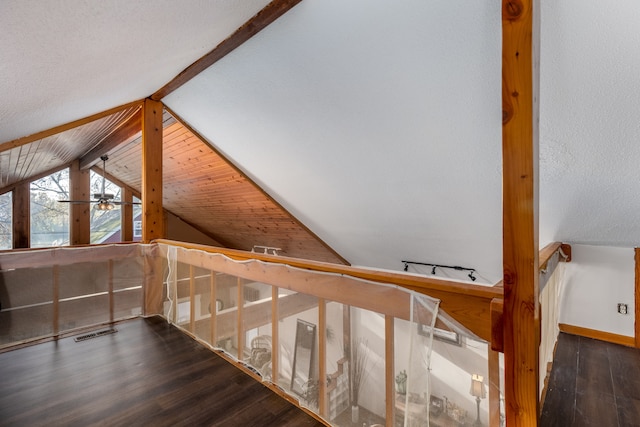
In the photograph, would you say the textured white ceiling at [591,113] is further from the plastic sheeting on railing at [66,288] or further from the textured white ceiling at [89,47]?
the plastic sheeting on railing at [66,288]

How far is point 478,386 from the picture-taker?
1.03 metres

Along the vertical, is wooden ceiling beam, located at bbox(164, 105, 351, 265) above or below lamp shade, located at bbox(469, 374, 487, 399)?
above

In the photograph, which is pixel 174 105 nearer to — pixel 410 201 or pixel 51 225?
pixel 410 201

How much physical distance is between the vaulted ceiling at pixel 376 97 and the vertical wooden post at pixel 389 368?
4.80 ft

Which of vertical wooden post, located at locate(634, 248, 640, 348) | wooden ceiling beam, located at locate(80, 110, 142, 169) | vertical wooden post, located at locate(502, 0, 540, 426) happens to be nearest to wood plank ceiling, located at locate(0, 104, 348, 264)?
wooden ceiling beam, located at locate(80, 110, 142, 169)

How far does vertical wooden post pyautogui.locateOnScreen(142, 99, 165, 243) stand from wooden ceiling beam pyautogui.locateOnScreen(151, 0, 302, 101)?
0.46m

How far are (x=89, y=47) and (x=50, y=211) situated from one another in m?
6.71

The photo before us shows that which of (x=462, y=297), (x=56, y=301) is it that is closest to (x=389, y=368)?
(x=462, y=297)

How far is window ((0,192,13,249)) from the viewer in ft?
18.5

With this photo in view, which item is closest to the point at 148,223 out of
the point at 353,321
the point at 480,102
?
the point at 353,321

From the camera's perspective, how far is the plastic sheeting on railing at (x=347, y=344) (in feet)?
3.51

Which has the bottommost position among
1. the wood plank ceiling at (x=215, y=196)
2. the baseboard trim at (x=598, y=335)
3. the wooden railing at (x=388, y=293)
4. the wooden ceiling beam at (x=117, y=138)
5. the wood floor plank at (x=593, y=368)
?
the wood floor plank at (x=593, y=368)

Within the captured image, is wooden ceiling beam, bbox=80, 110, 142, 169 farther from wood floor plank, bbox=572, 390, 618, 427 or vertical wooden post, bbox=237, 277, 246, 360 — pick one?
wood floor plank, bbox=572, 390, 618, 427

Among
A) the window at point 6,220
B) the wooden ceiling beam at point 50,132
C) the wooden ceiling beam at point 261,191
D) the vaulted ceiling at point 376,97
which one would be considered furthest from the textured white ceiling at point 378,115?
the window at point 6,220
